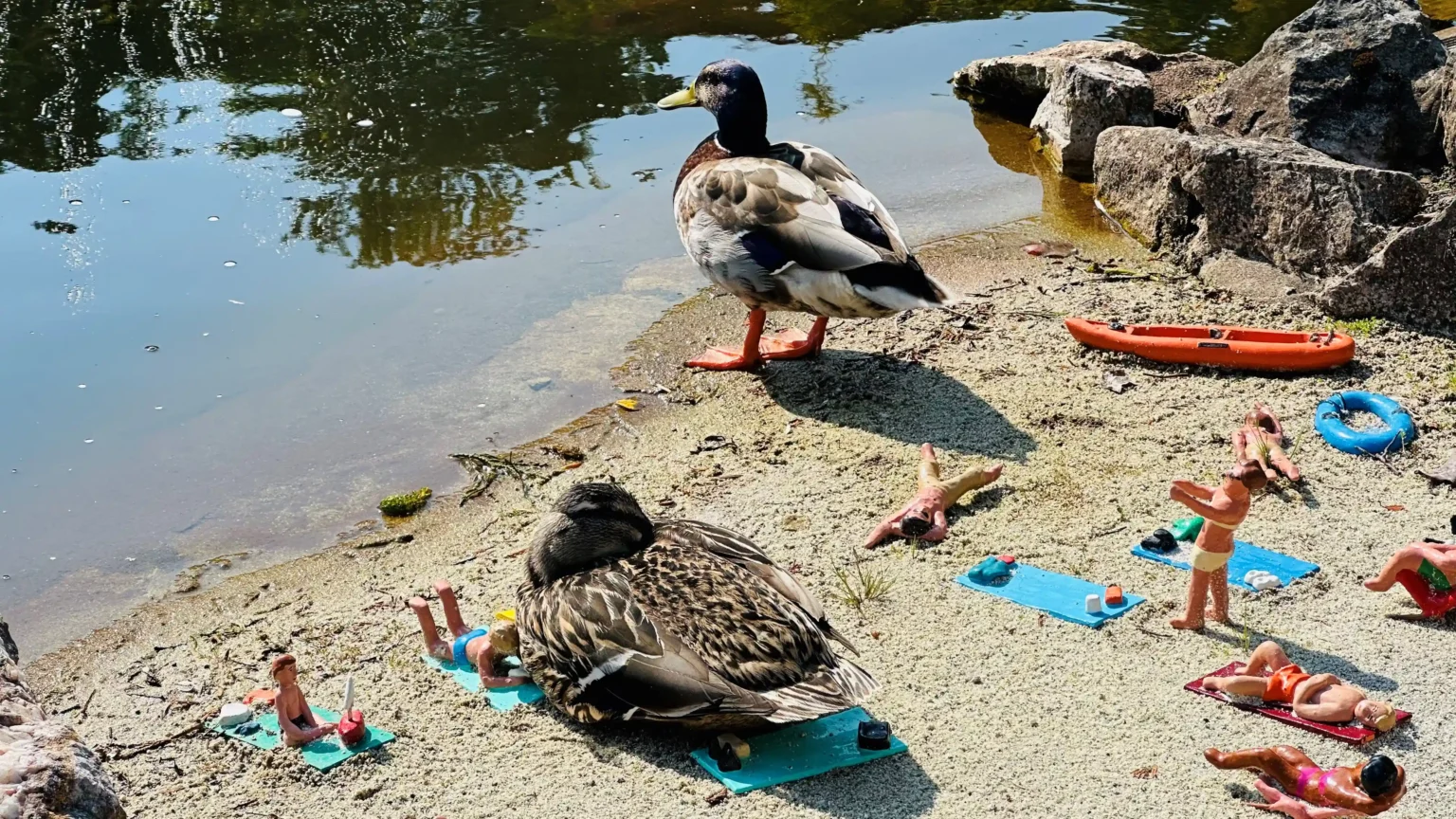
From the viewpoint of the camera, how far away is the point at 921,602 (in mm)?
→ 4457

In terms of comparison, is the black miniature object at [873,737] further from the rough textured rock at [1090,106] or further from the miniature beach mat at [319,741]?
the rough textured rock at [1090,106]

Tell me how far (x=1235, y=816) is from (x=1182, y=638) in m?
0.83

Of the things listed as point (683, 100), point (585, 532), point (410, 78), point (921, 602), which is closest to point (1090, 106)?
point (683, 100)

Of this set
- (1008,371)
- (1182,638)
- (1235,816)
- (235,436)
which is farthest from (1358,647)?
(235,436)

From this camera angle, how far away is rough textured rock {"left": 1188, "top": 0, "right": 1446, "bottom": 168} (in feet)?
26.9

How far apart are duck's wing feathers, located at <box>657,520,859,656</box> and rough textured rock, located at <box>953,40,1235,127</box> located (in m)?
6.63

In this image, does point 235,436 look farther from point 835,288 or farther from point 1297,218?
point 1297,218

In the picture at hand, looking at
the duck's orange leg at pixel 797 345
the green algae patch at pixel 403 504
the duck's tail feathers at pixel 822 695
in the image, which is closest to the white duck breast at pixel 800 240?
the duck's orange leg at pixel 797 345

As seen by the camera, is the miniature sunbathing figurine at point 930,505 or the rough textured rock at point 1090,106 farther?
the rough textured rock at point 1090,106

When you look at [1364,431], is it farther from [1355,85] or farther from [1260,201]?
[1355,85]

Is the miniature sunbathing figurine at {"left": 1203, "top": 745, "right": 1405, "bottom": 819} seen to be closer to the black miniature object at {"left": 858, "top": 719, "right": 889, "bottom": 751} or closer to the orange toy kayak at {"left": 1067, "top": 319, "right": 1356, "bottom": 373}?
the black miniature object at {"left": 858, "top": 719, "right": 889, "bottom": 751}

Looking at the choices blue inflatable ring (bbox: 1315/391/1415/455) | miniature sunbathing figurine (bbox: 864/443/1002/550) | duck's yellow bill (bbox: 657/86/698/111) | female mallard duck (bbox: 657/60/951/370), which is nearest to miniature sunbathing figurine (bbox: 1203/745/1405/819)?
miniature sunbathing figurine (bbox: 864/443/1002/550)

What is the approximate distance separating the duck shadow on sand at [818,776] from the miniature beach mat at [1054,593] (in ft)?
2.71

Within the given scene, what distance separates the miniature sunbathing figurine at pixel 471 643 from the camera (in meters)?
4.21
